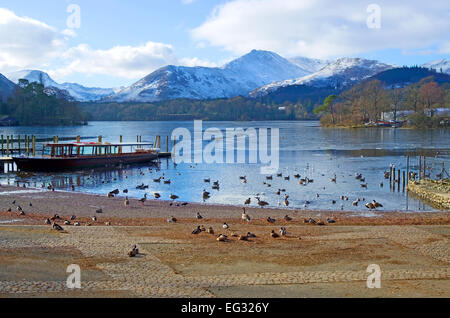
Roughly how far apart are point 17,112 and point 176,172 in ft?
513

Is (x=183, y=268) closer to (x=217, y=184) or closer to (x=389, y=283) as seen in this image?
(x=389, y=283)

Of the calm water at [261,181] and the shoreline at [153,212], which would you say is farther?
the calm water at [261,181]

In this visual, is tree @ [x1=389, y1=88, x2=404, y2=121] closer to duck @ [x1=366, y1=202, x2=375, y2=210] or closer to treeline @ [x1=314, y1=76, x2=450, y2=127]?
treeline @ [x1=314, y1=76, x2=450, y2=127]

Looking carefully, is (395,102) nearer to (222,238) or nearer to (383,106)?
(383,106)

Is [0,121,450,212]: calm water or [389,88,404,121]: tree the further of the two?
[389,88,404,121]: tree

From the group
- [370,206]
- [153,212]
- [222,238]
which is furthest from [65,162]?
[222,238]

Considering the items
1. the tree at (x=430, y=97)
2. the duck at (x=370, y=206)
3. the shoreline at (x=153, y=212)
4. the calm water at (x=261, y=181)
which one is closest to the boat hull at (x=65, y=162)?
the calm water at (x=261, y=181)

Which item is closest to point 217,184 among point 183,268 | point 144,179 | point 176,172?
point 144,179

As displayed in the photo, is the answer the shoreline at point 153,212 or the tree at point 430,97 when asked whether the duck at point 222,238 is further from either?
the tree at point 430,97

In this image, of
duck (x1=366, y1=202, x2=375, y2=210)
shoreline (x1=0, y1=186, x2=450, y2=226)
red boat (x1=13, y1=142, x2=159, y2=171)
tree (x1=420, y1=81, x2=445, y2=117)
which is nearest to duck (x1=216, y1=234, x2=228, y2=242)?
shoreline (x1=0, y1=186, x2=450, y2=226)

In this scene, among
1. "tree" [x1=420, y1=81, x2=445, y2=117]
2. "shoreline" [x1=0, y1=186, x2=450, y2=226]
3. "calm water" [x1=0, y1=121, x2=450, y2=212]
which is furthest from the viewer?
"tree" [x1=420, y1=81, x2=445, y2=117]

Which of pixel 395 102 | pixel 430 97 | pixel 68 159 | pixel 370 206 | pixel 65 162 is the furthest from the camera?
pixel 430 97
